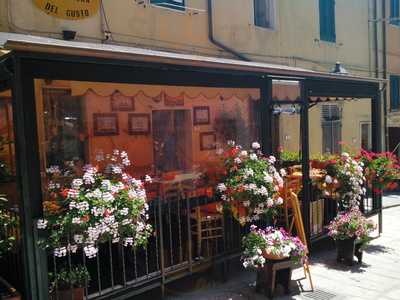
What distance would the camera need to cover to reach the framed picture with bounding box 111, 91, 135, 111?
8.12m

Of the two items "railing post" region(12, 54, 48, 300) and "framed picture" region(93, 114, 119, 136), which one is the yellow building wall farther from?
"railing post" region(12, 54, 48, 300)

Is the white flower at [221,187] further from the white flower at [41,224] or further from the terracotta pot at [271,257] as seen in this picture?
the white flower at [41,224]

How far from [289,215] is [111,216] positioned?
347cm

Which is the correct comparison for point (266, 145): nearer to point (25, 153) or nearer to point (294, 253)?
point (294, 253)

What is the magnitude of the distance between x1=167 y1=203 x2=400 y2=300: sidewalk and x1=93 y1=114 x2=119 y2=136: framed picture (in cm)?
382

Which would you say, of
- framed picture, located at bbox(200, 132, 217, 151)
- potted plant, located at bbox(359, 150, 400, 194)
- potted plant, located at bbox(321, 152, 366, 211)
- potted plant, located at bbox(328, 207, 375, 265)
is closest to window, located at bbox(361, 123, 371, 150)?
framed picture, located at bbox(200, 132, 217, 151)

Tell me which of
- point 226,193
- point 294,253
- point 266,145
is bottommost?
point 294,253

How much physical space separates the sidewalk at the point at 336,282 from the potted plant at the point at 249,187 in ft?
2.94

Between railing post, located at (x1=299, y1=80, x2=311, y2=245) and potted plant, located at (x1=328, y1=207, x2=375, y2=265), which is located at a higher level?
railing post, located at (x1=299, y1=80, x2=311, y2=245)

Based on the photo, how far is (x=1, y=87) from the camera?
423 cm

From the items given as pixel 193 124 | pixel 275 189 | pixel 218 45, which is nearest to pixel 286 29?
pixel 218 45

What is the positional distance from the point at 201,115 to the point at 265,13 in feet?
11.4

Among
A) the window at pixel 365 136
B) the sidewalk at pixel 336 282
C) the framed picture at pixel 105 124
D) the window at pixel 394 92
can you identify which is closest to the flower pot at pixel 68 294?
the sidewalk at pixel 336 282

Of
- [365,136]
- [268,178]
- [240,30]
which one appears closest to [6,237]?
[268,178]
